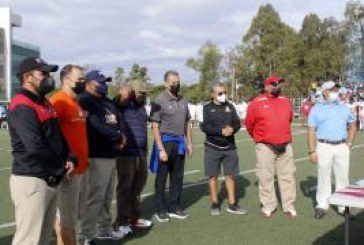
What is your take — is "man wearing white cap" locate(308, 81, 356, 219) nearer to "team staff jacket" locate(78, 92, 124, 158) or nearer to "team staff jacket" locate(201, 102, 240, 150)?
"team staff jacket" locate(201, 102, 240, 150)

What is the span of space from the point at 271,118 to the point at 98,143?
9.41 ft

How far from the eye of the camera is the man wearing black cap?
4.83 m

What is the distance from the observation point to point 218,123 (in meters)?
9.05

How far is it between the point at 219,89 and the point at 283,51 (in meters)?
51.7

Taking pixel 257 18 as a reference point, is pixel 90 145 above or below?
below

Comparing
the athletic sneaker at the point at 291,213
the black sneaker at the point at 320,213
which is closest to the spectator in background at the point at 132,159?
the athletic sneaker at the point at 291,213

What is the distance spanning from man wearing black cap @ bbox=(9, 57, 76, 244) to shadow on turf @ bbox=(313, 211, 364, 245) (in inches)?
140

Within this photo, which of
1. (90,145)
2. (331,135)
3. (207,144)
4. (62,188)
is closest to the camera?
(62,188)

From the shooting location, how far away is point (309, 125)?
8.73 meters

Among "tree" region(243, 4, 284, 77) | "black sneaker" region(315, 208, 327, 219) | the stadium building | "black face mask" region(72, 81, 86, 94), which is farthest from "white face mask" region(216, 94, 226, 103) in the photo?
the stadium building

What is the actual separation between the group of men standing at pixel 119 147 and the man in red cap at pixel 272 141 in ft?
0.05

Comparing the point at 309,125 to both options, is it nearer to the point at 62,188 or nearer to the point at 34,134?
the point at 62,188

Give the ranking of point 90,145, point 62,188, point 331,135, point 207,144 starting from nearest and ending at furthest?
point 62,188, point 90,145, point 331,135, point 207,144

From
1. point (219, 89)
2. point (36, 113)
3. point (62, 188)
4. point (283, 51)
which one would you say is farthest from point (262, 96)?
point (283, 51)
